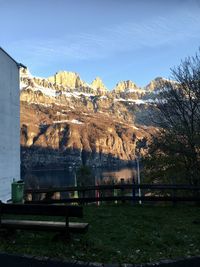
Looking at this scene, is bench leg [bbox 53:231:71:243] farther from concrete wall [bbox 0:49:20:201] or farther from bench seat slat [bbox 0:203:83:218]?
concrete wall [bbox 0:49:20:201]

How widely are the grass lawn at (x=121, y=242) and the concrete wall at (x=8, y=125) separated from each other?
6.40 meters

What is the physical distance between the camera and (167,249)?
9.45m

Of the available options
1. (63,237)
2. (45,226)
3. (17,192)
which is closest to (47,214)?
(45,226)

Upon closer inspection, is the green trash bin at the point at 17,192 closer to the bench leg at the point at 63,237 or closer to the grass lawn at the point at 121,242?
the grass lawn at the point at 121,242

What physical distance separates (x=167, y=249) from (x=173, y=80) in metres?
15.7

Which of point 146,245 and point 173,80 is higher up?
point 173,80

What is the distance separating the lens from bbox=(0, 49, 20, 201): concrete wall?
19219 millimetres

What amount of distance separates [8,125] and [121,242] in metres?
11.7

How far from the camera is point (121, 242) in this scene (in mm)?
A: 10297

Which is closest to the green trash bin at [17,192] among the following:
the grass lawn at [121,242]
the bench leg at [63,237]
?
the grass lawn at [121,242]

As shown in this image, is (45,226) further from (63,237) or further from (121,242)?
(121,242)

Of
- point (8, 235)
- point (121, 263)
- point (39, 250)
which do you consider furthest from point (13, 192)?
point (121, 263)

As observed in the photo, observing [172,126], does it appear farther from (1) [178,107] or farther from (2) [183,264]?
(2) [183,264]

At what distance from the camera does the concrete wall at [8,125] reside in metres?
19.2
